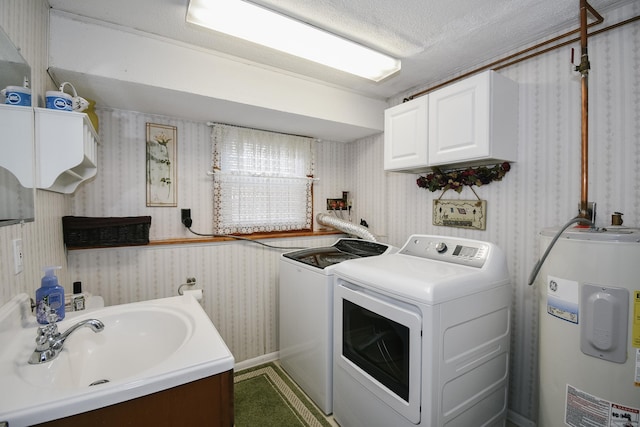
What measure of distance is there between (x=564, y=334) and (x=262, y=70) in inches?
88.7

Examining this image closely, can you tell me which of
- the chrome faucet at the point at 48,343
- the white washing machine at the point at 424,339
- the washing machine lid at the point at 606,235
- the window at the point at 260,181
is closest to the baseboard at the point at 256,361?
the white washing machine at the point at 424,339

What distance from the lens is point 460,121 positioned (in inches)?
64.5

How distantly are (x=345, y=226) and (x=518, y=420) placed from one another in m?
1.78

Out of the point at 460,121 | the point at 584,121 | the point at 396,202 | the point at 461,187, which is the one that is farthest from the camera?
the point at 396,202

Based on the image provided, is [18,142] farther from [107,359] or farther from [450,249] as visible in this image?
[450,249]

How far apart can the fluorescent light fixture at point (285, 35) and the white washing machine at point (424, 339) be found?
1.27 m

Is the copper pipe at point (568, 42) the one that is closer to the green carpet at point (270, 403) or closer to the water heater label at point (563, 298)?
the water heater label at point (563, 298)

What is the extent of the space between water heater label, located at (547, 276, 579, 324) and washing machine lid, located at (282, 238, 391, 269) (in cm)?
99

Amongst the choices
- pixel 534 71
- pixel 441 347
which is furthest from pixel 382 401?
pixel 534 71

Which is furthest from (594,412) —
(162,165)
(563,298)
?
(162,165)

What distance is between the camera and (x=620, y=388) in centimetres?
101

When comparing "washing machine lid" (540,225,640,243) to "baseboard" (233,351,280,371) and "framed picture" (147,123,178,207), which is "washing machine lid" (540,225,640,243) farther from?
"framed picture" (147,123,178,207)

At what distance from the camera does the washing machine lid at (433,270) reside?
48.3 inches

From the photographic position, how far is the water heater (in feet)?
3.26
